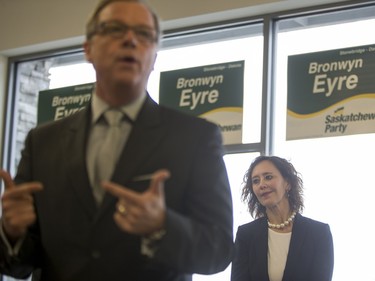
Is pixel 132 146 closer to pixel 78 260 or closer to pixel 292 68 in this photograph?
pixel 78 260

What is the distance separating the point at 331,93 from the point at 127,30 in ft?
15.0

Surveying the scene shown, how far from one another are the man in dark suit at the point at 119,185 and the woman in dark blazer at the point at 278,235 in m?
3.05

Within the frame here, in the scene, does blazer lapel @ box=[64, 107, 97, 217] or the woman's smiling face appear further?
the woman's smiling face

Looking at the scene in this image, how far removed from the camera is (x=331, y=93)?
236 inches

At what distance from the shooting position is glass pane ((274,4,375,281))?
5.48 meters

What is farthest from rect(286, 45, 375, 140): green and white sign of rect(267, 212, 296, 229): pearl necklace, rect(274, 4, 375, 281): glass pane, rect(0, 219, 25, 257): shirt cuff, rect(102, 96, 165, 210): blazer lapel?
rect(0, 219, 25, 257): shirt cuff

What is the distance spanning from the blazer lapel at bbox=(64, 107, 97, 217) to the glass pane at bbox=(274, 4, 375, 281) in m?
4.04

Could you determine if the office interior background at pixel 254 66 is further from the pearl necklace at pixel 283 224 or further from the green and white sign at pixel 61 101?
the pearl necklace at pixel 283 224

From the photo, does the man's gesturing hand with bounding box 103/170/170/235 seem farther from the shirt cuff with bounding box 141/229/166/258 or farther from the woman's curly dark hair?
the woman's curly dark hair

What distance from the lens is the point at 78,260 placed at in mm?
1547

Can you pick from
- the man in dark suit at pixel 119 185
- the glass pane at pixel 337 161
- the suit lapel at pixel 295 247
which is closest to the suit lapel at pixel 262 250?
the suit lapel at pixel 295 247

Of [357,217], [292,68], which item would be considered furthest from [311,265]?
[292,68]

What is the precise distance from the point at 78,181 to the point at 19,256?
0.20 m

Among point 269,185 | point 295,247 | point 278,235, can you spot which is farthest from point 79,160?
point 269,185
